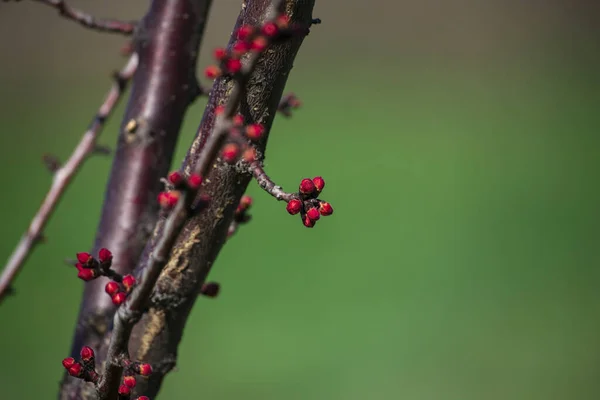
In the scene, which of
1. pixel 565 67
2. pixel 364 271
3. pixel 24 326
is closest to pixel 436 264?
A: pixel 364 271

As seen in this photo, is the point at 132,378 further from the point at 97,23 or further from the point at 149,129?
the point at 97,23

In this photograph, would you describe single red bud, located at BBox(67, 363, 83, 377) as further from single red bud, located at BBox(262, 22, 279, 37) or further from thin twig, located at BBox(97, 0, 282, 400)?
single red bud, located at BBox(262, 22, 279, 37)

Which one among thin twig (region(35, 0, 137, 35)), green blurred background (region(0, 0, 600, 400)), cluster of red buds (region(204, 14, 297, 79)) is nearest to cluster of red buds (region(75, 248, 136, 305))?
cluster of red buds (region(204, 14, 297, 79))

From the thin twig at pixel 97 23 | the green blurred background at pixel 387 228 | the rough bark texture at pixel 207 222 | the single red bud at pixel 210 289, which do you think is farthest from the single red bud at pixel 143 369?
the green blurred background at pixel 387 228

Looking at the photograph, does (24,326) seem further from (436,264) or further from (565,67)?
(565,67)

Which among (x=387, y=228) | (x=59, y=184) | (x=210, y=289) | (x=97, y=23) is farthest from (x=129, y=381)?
(x=387, y=228)

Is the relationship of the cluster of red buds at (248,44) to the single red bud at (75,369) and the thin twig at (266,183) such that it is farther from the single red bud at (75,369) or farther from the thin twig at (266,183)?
the single red bud at (75,369)
